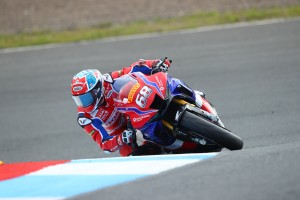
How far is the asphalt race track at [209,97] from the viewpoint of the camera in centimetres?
427

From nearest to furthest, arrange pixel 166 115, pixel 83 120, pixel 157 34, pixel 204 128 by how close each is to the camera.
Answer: pixel 204 128 → pixel 166 115 → pixel 83 120 → pixel 157 34

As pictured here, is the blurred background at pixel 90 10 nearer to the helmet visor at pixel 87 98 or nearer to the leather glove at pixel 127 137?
the helmet visor at pixel 87 98

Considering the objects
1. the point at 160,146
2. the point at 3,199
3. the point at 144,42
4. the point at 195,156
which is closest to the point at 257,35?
the point at 144,42

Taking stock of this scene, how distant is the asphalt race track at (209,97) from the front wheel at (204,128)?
1.88 feet

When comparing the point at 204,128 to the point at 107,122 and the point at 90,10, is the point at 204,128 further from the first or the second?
the point at 90,10

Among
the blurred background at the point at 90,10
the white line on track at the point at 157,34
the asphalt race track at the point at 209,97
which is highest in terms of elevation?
the blurred background at the point at 90,10

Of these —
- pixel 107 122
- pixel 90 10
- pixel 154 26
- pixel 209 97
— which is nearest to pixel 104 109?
pixel 107 122

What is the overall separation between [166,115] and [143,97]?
33 centimetres

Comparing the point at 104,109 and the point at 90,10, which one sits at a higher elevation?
the point at 90,10

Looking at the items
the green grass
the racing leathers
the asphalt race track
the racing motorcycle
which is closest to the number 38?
the racing motorcycle

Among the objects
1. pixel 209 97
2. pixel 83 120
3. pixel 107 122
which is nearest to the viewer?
pixel 83 120

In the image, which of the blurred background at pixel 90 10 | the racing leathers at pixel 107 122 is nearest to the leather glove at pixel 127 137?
the racing leathers at pixel 107 122

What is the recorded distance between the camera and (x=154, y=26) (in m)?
14.8

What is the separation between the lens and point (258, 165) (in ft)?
14.5
